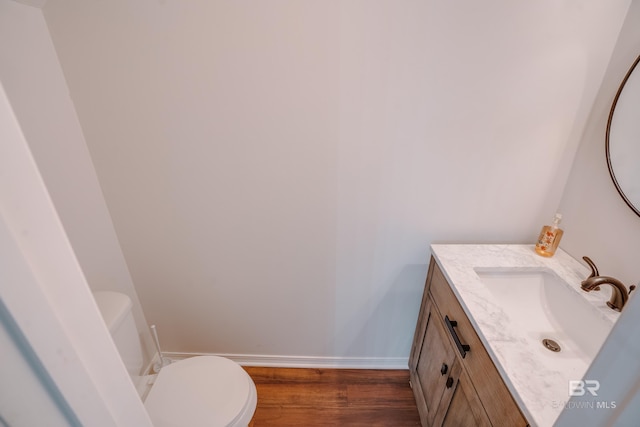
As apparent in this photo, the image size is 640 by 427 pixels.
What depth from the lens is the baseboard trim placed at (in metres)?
1.71

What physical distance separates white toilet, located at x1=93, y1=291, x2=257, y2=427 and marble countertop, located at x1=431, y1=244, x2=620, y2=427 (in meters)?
0.92

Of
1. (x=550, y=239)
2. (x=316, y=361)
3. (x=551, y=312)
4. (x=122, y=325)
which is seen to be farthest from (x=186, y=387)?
(x=550, y=239)

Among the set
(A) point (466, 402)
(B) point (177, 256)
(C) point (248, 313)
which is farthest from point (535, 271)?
(B) point (177, 256)

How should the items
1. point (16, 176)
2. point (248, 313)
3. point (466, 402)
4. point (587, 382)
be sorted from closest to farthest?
1. point (16, 176)
2. point (587, 382)
3. point (466, 402)
4. point (248, 313)

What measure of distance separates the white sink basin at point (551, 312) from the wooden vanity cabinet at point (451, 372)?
0.16m

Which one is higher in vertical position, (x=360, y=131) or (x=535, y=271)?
(x=360, y=131)

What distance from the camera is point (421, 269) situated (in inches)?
57.5

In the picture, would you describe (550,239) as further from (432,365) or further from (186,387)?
(186,387)

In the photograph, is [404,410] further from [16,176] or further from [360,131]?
[16,176]

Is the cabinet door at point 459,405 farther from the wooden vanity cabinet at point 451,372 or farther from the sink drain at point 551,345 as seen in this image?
the sink drain at point 551,345

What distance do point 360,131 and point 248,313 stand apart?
3.70 feet

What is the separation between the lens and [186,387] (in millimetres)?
1153

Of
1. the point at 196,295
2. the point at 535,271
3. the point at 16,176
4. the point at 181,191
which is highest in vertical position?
the point at 16,176

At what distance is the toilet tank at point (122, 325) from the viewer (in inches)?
42.2
